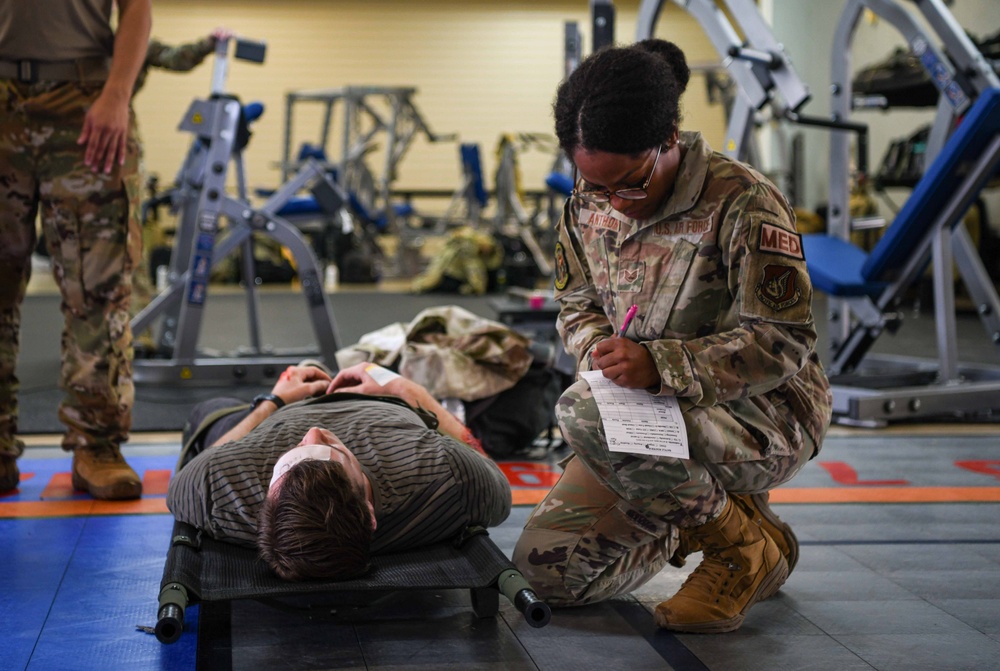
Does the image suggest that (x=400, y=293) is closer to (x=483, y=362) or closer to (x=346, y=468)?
(x=483, y=362)

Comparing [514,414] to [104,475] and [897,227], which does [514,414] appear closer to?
[104,475]

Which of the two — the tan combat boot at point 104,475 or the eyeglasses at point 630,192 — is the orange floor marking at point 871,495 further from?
the eyeglasses at point 630,192

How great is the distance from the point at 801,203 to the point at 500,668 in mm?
12261

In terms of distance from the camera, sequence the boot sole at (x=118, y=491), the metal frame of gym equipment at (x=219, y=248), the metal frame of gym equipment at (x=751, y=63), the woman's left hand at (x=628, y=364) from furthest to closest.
→ the metal frame of gym equipment at (x=219, y=248) → the metal frame of gym equipment at (x=751, y=63) → the boot sole at (x=118, y=491) → the woman's left hand at (x=628, y=364)

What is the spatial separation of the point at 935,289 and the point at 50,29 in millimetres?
3261

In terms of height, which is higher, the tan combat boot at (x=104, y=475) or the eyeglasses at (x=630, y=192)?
the eyeglasses at (x=630, y=192)

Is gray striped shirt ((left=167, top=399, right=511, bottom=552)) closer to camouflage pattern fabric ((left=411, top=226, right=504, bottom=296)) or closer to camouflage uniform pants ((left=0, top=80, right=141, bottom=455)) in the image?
camouflage uniform pants ((left=0, top=80, right=141, bottom=455))

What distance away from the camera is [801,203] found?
13.3m

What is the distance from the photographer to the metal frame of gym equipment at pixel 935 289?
164 inches

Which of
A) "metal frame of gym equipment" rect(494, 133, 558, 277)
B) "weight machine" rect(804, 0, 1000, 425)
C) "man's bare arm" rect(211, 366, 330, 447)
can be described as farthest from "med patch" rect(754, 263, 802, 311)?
"metal frame of gym equipment" rect(494, 133, 558, 277)

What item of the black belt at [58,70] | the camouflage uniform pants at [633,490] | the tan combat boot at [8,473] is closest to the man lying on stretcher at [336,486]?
the camouflage uniform pants at [633,490]

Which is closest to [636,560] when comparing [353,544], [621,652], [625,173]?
[621,652]

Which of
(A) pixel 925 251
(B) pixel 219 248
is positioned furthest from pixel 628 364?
(B) pixel 219 248

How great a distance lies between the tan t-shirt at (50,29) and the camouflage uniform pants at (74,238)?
0.08 metres
